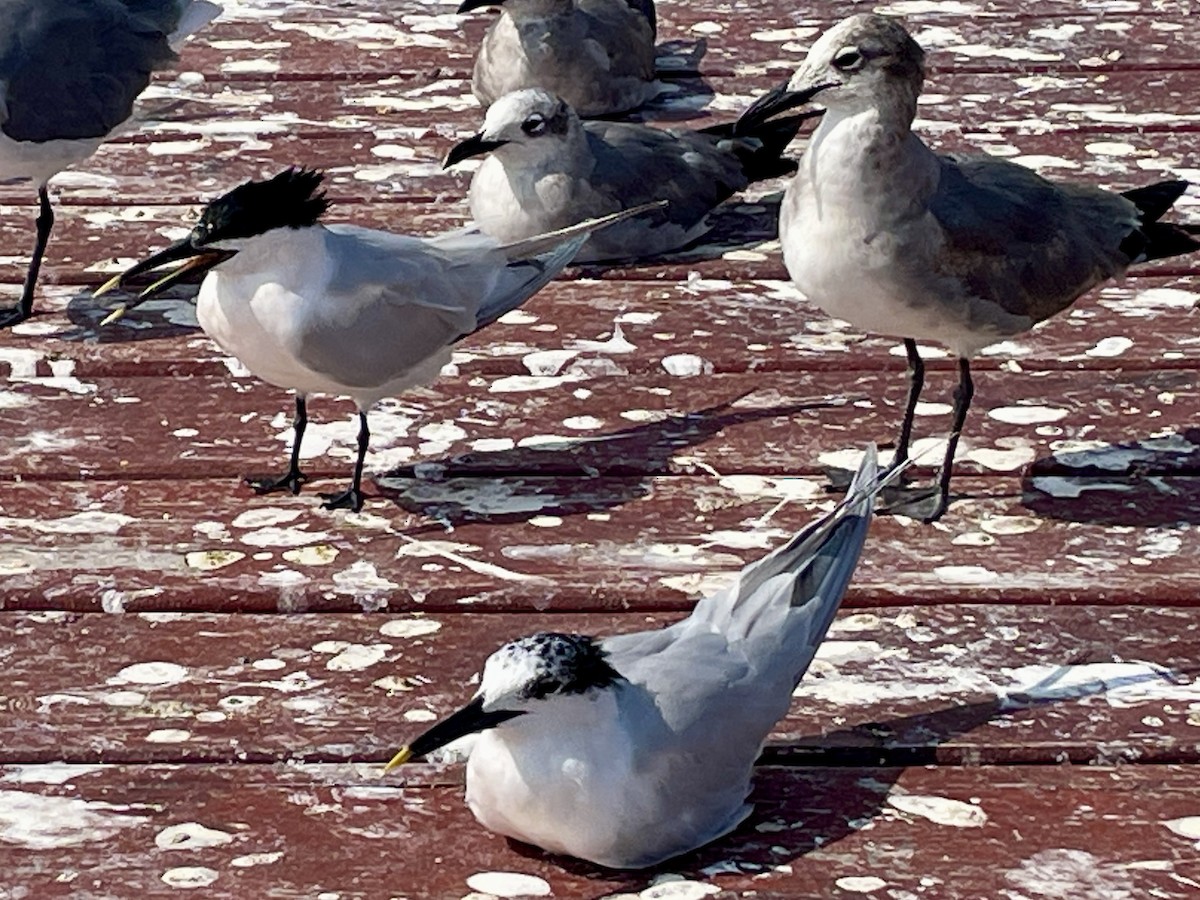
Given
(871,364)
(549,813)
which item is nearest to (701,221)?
(871,364)

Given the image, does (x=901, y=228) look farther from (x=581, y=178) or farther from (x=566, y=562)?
(x=581, y=178)

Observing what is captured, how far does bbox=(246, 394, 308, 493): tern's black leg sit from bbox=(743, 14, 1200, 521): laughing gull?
2.78ft

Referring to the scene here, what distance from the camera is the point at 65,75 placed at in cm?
492

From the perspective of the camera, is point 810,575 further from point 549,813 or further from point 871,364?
point 871,364

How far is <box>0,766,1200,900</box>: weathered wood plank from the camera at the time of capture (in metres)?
2.67

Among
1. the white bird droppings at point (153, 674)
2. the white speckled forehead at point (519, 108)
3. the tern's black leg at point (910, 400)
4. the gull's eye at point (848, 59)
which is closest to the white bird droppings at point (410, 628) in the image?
the white bird droppings at point (153, 674)

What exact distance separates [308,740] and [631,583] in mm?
640

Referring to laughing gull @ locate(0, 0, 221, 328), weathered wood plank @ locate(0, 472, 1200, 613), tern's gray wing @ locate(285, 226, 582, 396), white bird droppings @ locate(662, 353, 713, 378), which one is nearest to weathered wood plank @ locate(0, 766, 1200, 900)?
weathered wood plank @ locate(0, 472, 1200, 613)

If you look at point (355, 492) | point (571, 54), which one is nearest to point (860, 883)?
point (355, 492)

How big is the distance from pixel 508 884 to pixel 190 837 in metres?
0.39

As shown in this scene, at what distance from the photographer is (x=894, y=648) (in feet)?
10.6

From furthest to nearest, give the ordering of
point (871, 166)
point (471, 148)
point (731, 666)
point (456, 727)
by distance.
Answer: point (471, 148), point (871, 166), point (731, 666), point (456, 727)

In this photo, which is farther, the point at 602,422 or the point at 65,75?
the point at 65,75

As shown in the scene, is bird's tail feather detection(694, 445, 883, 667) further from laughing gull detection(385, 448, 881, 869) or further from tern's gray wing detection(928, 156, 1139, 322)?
tern's gray wing detection(928, 156, 1139, 322)
